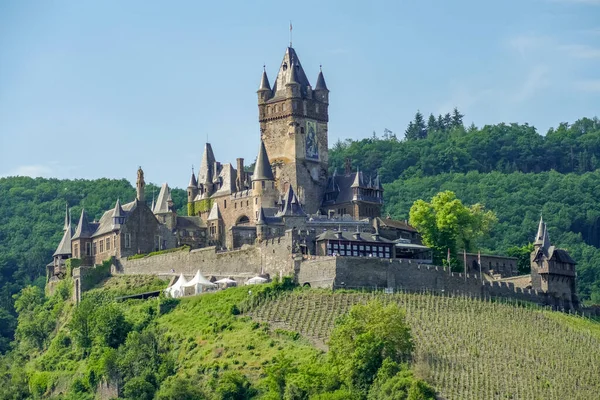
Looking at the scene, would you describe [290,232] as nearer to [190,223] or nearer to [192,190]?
[190,223]

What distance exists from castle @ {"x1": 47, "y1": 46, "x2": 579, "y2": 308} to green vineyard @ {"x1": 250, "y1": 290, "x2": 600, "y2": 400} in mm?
2217

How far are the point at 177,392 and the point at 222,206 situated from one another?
2776cm

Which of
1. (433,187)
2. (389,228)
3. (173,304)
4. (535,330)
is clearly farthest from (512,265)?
(433,187)

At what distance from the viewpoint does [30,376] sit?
94.8 m

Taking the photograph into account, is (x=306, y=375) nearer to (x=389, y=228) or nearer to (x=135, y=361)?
(x=135, y=361)

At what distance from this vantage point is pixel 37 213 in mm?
140125

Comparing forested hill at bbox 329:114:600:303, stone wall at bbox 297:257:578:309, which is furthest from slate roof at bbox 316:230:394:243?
forested hill at bbox 329:114:600:303

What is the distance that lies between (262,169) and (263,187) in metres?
1.20

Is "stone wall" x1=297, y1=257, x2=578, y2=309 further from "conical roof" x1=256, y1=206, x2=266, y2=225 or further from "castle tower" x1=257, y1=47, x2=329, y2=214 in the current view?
"castle tower" x1=257, y1=47, x2=329, y2=214

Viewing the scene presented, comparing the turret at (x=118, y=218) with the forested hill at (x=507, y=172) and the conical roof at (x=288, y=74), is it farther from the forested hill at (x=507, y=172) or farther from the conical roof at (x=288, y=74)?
the forested hill at (x=507, y=172)

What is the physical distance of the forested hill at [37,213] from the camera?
424 ft

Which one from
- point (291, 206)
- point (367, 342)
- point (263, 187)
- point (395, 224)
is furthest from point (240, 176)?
point (367, 342)

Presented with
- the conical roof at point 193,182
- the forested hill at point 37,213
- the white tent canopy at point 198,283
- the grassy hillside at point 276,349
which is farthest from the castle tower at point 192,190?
the forested hill at point 37,213

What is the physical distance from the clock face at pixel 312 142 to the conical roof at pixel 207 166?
7.40m
